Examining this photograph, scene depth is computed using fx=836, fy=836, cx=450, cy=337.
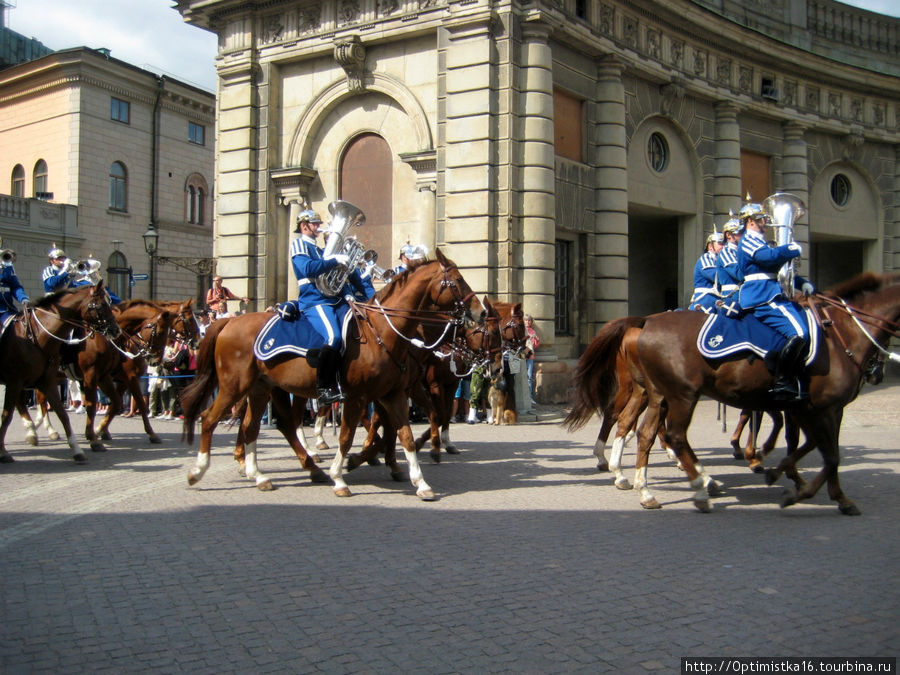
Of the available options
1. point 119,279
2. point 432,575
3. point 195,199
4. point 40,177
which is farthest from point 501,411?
point 195,199

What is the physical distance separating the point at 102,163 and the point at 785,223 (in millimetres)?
36035

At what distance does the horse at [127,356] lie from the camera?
43.5 feet

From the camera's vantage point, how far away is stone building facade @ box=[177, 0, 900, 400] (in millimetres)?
18078

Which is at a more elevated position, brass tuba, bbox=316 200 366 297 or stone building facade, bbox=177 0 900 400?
stone building facade, bbox=177 0 900 400

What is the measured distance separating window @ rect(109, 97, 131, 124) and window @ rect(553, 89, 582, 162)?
26.6 m

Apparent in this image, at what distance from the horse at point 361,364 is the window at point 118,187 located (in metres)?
32.8

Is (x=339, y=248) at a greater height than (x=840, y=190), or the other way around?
(x=840, y=190)

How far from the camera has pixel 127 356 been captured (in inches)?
546

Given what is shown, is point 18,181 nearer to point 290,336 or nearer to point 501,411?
point 501,411

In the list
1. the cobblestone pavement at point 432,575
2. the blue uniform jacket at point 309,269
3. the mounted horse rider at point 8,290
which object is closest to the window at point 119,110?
the mounted horse rider at point 8,290

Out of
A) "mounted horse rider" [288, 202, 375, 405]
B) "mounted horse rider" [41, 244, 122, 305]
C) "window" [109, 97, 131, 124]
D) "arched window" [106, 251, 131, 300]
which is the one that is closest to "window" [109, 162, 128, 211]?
"window" [109, 97, 131, 124]

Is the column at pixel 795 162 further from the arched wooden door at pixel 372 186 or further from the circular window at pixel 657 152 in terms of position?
the arched wooden door at pixel 372 186

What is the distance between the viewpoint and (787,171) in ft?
85.3

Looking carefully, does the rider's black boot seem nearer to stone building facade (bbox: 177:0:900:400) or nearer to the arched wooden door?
stone building facade (bbox: 177:0:900:400)
